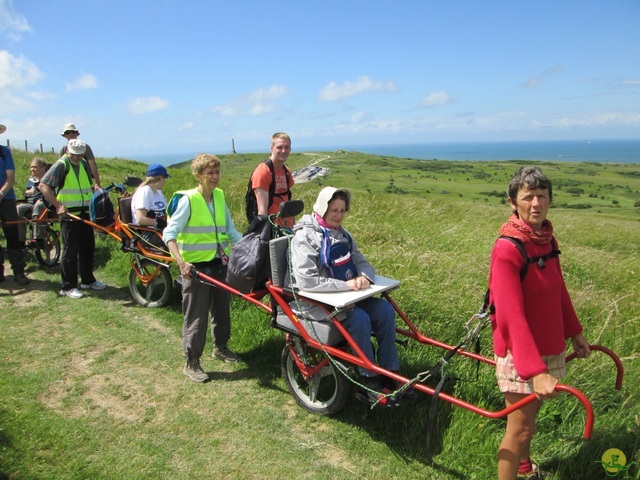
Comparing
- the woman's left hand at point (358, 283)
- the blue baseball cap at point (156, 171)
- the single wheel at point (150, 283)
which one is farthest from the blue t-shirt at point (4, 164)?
the woman's left hand at point (358, 283)

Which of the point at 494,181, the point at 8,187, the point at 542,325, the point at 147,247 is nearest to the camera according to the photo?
the point at 542,325

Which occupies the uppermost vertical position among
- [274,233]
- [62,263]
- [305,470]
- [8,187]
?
[8,187]

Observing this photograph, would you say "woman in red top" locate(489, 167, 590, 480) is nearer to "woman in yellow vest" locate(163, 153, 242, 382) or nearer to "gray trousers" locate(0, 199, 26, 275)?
"woman in yellow vest" locate(163, 153, 242, 382)

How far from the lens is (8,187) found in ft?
24.9

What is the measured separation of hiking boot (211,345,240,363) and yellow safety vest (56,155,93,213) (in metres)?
3.83

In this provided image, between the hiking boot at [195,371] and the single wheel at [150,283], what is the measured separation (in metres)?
2.08

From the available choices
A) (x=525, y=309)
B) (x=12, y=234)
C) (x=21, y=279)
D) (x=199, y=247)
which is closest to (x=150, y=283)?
(x=199, y=247)

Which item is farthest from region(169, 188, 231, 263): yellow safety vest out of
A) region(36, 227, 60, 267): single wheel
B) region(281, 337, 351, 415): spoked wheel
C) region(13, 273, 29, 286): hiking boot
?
region(36, 227, 60, 267): single wheel

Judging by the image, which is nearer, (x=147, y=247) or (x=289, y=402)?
(x=289, y=402)

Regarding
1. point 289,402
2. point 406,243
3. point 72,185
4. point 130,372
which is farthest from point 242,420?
point 72,185

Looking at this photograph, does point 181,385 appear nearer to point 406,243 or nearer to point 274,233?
point 274,233

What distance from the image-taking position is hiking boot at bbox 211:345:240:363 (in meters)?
5.47

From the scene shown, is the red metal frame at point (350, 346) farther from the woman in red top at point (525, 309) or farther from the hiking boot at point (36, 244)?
the hiking boot at point (36, 244)

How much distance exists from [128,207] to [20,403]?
371 cm
